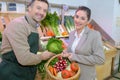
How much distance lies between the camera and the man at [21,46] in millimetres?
1759

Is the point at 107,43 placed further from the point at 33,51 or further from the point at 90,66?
the point at 33,51

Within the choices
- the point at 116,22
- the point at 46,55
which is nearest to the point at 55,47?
the point at 46,55

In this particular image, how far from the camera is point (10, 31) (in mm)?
1769

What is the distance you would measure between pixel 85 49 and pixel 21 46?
2.32ft

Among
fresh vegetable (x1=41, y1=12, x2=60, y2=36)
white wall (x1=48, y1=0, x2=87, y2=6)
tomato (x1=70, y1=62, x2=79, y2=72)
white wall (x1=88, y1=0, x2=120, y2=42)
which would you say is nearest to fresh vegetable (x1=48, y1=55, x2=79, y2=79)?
tomato (x1=70, y1=62, x2=79, y2=72)

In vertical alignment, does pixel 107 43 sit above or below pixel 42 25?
below

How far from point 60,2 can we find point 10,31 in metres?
2.92

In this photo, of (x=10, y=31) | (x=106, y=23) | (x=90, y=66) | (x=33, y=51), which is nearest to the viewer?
(x=10, y=31)

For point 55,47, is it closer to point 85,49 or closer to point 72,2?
point 85,49

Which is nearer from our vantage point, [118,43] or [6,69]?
[6,69]

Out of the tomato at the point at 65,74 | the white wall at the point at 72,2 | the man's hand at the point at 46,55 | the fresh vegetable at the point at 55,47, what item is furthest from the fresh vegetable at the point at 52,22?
the tomato at the point at 65,74

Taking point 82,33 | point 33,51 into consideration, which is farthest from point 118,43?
point 33,51

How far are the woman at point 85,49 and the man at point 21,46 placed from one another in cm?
37

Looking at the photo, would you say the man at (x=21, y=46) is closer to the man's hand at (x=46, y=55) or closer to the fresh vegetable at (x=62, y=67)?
the man's hand at (x=46, y=55)
